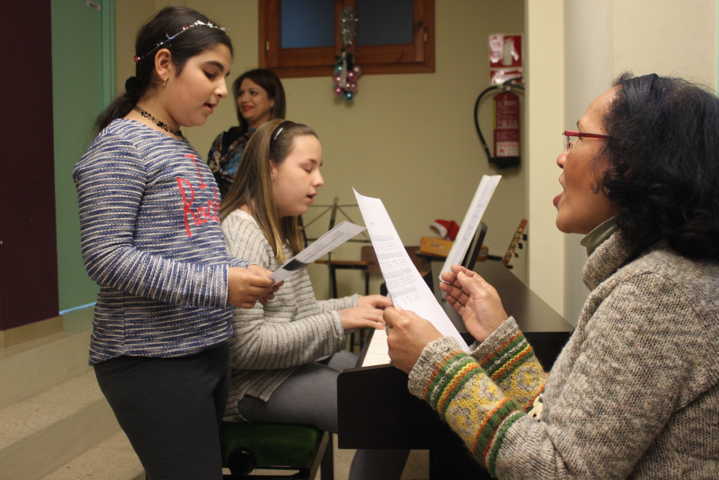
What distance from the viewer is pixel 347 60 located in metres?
4.54

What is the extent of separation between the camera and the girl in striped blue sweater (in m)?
1.16

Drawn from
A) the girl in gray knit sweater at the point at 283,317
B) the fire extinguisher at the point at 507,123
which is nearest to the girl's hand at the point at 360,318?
the girl in gray knit sweater at the point at 283,317

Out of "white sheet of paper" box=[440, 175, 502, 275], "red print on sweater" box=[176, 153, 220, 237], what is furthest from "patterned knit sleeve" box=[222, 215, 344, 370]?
"white sheet of paper" box=[440, 175, 502, 275]

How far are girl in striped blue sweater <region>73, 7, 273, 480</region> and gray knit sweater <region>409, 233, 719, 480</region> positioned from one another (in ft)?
1.98

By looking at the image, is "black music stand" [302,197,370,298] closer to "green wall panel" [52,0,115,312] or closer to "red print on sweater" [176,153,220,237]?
"green wall panel" [52,0,115,312]

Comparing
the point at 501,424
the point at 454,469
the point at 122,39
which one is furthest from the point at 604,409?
the point at 122,39

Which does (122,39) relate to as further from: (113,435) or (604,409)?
(604,409)

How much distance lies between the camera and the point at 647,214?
0.79 m

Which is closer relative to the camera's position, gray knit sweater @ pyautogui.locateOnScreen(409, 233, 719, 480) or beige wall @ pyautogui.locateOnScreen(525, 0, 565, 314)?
gray knit sweater @ pyautogui.locateOnScreen(409, 233, 719, 480)

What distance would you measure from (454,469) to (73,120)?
299 cm

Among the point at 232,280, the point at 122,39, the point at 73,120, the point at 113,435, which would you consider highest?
the point at 122,39

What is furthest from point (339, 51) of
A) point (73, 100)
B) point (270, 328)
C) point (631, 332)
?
point (631, 332)

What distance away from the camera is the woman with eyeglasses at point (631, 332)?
71 centimetres

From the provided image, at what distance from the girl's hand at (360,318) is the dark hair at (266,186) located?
0.23 meters
